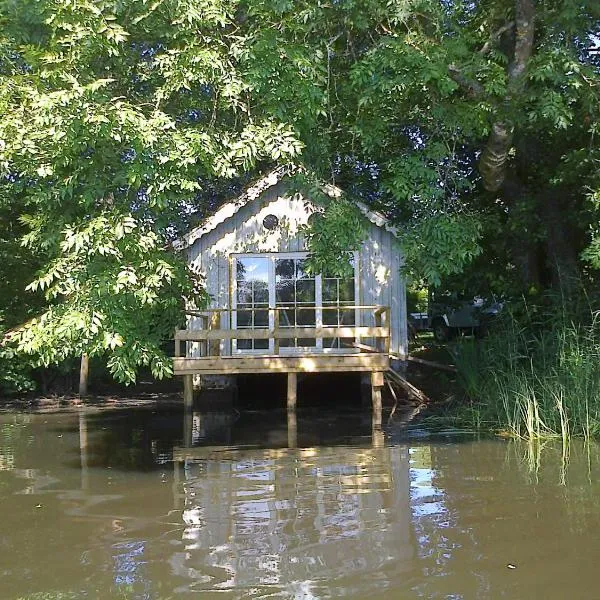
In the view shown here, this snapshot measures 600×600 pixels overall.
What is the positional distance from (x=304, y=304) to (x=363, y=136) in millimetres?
6124

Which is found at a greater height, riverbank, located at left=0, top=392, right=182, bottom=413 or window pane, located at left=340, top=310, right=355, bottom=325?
window pane, located at left=340, top=310, right=355, bottom=325

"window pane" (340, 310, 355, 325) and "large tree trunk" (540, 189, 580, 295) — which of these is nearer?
"large tree trunk" (540, 189, 580, 295)

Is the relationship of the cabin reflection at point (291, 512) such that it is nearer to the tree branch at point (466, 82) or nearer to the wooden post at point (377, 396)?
the wooden post at point (377, 396)

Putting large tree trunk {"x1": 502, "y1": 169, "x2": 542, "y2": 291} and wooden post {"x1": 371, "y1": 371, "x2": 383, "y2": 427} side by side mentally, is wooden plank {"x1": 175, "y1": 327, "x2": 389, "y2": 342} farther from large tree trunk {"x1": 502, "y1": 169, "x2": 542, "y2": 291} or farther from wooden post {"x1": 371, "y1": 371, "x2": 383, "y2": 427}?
large tree trunk {"x1": 502, "y1": 169, "x2": 542, "y2": 291}

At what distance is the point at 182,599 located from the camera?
435 centimetres

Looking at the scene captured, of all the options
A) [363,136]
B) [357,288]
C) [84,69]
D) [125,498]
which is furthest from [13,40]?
[357,288]

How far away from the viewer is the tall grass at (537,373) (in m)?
9.62

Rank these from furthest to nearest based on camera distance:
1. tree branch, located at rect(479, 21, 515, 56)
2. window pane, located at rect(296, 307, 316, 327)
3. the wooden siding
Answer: the wooden siding → window pane, located at rect(296, 307, 316, 327) → tree branch, located at rect(479, 21, 515, 56)

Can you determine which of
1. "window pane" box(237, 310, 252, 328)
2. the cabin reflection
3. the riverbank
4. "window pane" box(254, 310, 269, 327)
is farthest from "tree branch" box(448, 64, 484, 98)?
the riverbank

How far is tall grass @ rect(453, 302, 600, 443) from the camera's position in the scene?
31.6 feet

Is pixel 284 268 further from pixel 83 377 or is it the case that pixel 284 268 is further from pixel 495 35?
pixel 495 35

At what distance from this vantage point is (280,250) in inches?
575

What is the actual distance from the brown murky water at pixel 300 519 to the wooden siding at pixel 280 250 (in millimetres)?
4697

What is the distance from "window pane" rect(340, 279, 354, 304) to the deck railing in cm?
19
